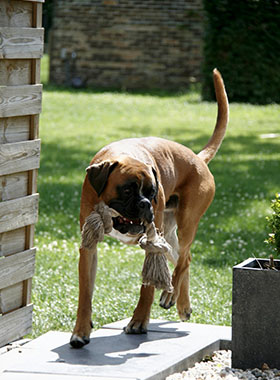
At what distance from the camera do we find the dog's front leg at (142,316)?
491cm

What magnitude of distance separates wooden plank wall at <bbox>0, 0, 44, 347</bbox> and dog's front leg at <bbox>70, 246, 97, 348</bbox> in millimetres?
588

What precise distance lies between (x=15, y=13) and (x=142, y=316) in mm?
2124

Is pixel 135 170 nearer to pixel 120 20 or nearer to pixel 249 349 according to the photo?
pixel 249 349

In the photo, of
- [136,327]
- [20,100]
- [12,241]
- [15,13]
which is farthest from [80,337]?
[15,13]

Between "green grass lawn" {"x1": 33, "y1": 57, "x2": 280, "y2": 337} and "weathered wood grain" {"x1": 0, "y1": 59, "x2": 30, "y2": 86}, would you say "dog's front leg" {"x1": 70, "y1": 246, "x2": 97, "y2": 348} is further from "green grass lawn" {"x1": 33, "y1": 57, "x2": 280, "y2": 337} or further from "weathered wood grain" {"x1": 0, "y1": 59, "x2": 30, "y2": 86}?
"weathered wood grain" {"x1": 0, "y1": 59, "x2": 30, "y2": 86}

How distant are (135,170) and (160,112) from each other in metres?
15.9

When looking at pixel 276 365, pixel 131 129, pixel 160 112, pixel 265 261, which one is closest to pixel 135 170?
pixel 265 261

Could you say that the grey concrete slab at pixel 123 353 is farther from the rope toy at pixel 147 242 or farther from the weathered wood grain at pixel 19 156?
the weathered wood grain at pixel 19 156

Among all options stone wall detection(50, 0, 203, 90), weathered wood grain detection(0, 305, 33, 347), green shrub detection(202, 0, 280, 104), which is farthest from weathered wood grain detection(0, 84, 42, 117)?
stone wall detection(50, 0, 203, 90)

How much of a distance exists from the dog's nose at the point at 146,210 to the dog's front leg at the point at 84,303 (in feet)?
1.52

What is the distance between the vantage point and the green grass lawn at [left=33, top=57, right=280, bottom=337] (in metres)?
6.31

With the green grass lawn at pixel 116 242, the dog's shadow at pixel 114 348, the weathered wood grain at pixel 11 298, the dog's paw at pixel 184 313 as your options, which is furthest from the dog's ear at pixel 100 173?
the green grass lawn at pixel 116 242

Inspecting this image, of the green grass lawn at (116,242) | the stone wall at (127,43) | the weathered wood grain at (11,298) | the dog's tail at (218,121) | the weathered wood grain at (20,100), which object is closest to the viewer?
the weathered wood grain at (20,100)

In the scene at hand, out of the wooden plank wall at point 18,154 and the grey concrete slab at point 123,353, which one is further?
the wooden plank wall at point 18,154
